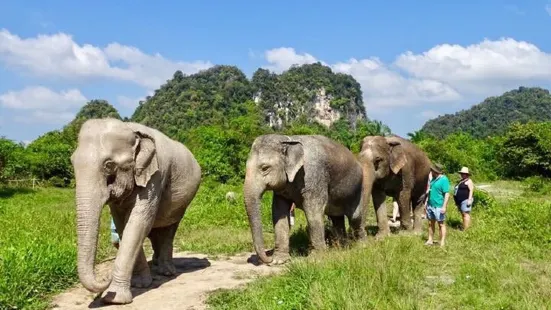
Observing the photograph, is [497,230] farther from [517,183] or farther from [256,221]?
[517,183]

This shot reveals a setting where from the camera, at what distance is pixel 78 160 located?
5.76m

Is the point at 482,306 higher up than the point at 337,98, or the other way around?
→ the point at 337,98

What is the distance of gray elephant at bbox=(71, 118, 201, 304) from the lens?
562cm

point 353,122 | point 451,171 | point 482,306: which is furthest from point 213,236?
point 353,122

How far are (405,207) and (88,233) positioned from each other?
288 inches

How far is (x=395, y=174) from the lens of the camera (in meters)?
10.9

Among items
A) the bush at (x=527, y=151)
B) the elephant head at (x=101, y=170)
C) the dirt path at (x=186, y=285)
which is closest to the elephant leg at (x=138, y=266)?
the dirt path at (x=186, y=285)

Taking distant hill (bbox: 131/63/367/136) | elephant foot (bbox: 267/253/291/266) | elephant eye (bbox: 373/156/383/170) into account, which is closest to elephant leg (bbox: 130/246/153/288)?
elephant foot (bbox: 267/253/291/266)

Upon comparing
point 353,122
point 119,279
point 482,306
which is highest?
point 353,122

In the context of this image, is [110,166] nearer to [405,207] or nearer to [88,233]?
[88,233]

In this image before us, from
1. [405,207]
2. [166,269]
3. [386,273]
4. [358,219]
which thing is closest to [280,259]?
[166,269]

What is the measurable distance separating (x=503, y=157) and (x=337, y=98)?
69.0 metres

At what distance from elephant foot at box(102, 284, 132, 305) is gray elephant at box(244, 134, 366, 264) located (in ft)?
7.13

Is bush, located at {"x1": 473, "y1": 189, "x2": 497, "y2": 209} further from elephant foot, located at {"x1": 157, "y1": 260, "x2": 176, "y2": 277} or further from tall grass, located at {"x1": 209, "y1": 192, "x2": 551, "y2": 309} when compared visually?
elephant foot, located at {"x1": 157, "y1": 260, "x2": 176, "y2": 277}
